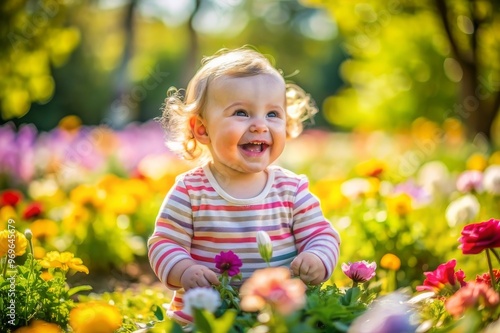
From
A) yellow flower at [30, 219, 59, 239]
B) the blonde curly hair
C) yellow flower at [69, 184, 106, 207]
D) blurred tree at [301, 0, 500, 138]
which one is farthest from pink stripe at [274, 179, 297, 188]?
blurred tree at [301, 0, 500, 138]

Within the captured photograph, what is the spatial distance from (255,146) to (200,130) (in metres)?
0.24

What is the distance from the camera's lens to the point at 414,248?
Answer: 11.4ft

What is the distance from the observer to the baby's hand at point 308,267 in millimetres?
2297

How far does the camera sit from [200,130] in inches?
102

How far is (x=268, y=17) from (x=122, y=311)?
92.0 feet

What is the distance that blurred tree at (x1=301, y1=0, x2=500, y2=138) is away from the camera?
862 centimetres

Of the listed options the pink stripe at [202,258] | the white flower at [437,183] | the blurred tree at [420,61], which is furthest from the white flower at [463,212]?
the blurred tree at [420,61]

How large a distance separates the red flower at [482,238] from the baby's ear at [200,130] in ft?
3.20

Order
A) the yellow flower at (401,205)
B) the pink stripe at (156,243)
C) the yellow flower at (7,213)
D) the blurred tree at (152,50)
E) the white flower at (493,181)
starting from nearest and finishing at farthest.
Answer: the pink stripe at (156,243) < the yellow flower at (401,205) < the yellow flower at (7,213) < the white flower at (493,181) < the blurred tree at (152,50)

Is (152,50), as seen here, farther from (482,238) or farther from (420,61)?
(482,238)

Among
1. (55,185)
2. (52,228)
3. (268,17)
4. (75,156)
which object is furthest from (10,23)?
(268,17)

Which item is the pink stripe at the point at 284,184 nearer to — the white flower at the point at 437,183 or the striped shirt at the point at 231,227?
the striped shirt at the point at 231,227

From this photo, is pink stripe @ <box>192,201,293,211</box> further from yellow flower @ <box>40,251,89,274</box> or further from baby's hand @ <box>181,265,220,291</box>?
yellow flower @ <box>40,251,89,274</box>

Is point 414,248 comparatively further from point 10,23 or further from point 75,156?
point 10,23
